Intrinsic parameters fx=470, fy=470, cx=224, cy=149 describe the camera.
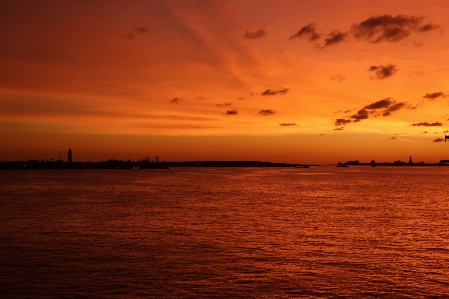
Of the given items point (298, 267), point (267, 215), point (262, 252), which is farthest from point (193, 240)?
point (267, 215)

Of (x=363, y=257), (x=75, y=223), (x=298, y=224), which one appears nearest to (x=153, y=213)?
(x=75, y=223)

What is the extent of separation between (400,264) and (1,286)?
21479 mm

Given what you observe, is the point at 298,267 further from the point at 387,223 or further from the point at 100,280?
the point at 387,223

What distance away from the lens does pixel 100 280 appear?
23.5 m

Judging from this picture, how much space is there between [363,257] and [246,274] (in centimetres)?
886

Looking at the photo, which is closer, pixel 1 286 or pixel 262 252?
pixel 1 286

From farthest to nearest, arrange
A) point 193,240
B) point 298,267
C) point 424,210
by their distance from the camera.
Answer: point 424,210
point 193,240
point 298,267

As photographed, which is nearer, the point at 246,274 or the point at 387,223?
the point at 246,274

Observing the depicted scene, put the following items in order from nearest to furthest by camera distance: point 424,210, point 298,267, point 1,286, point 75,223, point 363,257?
point 1,286, point 298,267, point 363,257, point 75,223, point 424,210

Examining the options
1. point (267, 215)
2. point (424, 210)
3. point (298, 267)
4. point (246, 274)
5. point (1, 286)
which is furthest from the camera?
point (424, 210)

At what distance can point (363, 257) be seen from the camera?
29391mm

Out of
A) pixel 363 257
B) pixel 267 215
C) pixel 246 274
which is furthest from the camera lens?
pixel 267 215

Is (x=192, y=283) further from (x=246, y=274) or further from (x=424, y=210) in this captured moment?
(x=424, y=210)

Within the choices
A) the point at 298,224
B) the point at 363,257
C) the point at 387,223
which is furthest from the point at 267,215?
the point at 363,257
